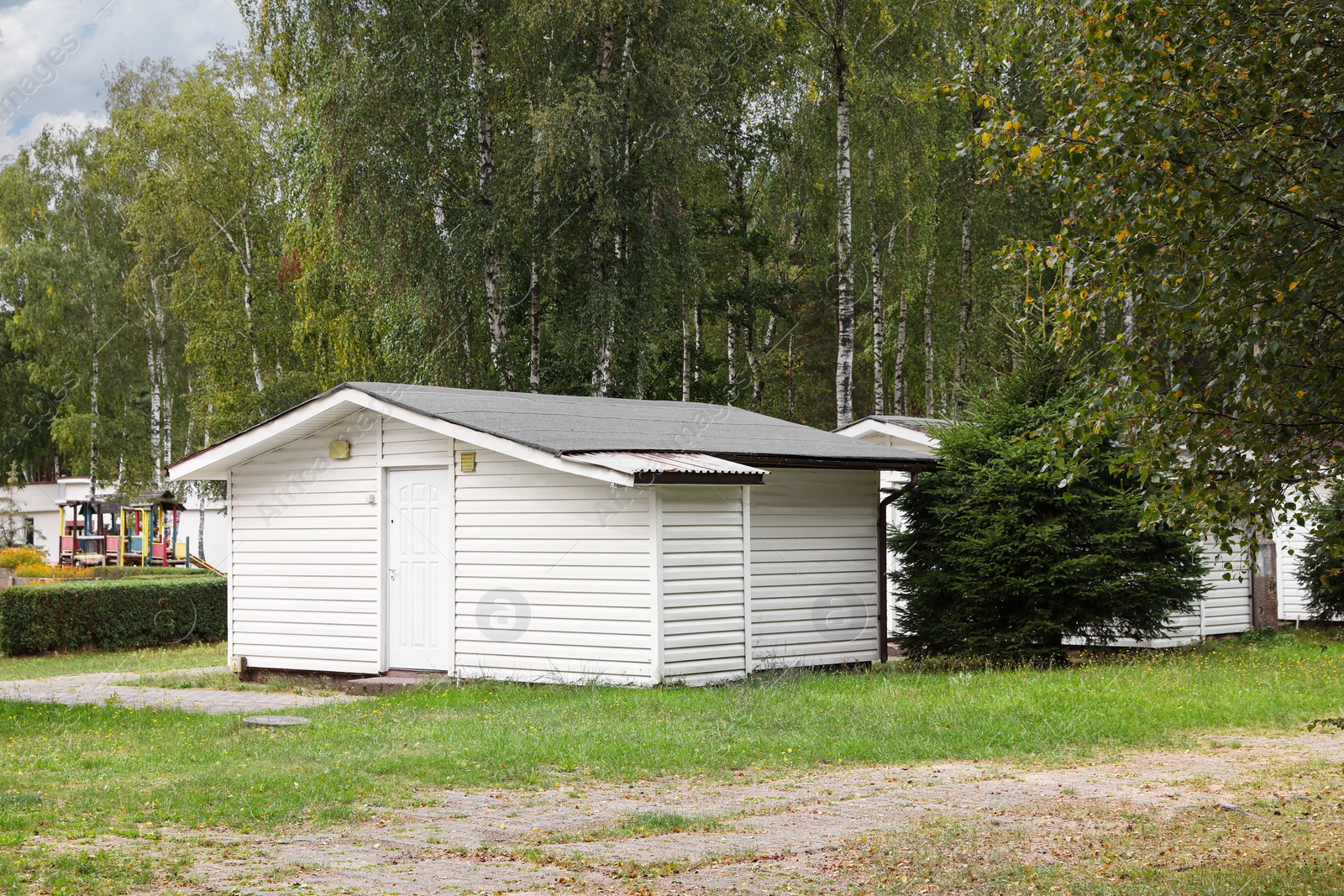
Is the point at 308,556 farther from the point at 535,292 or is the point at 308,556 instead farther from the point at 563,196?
the point at 563,196

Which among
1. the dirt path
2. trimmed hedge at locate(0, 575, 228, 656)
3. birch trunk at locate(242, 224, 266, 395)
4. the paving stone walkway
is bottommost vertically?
the paving stone walkway

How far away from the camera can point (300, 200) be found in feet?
76.7

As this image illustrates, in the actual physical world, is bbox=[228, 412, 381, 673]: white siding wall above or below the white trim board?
below

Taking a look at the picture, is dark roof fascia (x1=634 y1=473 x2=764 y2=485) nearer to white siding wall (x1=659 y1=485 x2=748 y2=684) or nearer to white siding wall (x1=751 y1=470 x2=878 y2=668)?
white siding wall (x1=659 y1=485 x2=748 y2=684)

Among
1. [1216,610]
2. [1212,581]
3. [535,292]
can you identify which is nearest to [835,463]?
[1212,581]

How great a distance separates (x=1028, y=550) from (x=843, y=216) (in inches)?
379

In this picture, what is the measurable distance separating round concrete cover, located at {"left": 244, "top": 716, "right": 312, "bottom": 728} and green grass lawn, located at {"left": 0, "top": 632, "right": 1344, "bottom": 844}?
209mm

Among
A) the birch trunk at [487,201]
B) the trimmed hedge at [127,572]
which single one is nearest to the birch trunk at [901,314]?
the birch trunk at [487,201]

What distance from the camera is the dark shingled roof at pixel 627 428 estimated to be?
44.1 feet

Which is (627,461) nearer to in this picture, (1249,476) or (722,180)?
(1249,476)

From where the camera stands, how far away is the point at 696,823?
282 inches

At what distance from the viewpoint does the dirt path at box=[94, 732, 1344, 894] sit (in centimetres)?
592

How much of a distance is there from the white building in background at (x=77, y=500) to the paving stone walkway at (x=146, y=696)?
17.7 metres

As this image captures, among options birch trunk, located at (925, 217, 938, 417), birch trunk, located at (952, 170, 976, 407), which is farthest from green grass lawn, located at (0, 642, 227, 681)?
birch trunk, located at (925, 217, 938, 417)
